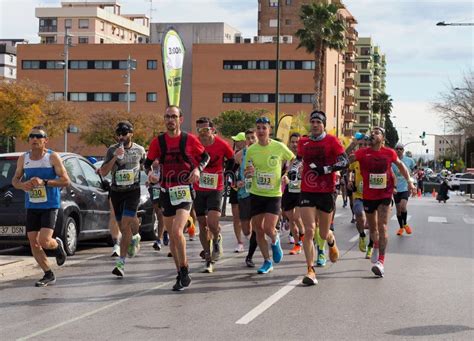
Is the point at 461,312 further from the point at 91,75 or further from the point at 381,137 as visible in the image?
the point at 91,75

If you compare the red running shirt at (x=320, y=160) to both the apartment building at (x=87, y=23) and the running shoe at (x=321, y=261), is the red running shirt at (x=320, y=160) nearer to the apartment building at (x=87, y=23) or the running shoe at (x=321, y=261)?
the running shoe at (x=321, y=261)

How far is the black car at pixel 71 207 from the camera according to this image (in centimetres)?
1223

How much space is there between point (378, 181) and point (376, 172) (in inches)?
5.1

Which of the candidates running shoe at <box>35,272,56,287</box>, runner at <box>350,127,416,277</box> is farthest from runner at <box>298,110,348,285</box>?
running shoe at <box>35,272,56,287</box>

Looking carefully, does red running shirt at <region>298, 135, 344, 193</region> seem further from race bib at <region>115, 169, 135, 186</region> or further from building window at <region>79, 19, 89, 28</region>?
building window at <region>79, 19, 89, 28</region>

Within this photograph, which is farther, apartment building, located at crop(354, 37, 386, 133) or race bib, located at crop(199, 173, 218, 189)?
apartment building, located at crop(354, 37, 386, 133)

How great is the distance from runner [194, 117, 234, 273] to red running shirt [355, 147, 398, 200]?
1853 millimetres

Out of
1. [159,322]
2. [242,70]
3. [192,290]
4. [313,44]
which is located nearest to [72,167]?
[192,290]

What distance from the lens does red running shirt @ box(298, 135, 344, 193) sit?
10.2 metres

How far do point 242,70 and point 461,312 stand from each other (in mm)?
82807

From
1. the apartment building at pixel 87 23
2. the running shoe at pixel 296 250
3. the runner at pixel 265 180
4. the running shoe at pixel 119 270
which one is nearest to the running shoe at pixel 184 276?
the running shoe at pixel 119 270

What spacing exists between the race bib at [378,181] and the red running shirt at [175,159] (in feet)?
9.23

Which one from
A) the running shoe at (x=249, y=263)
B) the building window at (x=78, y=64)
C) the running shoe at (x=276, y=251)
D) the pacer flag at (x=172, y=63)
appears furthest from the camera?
the building window at (x=78, y=64)

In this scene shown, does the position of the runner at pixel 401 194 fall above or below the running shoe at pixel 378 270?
above
